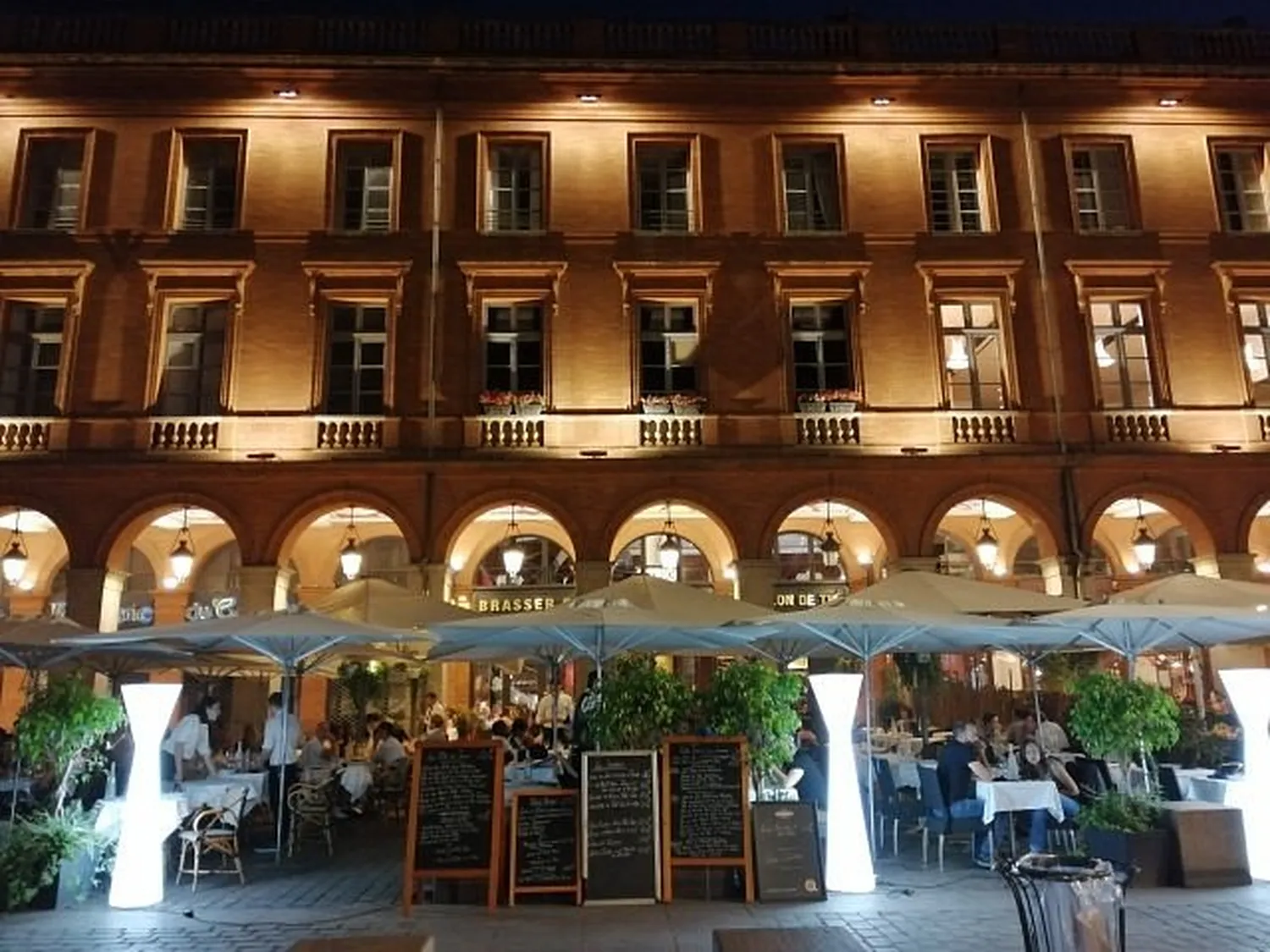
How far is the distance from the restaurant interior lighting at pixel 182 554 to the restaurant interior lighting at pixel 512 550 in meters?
5.09

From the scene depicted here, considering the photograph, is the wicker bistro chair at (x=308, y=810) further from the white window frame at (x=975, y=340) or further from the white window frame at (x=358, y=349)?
the white window frame at (x=975, y=340)

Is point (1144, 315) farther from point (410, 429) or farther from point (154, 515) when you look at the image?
point (154, 515)

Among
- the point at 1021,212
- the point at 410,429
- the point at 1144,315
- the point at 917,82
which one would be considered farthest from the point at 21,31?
the point at 1144,315

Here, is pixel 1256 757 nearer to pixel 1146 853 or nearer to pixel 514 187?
pixel 1146 853

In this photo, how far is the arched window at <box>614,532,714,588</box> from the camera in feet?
62.6

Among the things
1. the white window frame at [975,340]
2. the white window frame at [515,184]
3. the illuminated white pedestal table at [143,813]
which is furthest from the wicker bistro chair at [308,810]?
the white window frame at [975,340]

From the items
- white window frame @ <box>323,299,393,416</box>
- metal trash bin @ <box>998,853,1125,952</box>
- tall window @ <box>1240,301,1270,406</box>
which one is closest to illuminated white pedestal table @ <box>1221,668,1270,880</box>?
metal trash bin @ <box>998,853,1125,952</box>

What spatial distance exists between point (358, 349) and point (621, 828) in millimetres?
10966

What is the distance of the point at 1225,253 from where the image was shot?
1786cm

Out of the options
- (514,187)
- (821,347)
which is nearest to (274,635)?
(514,187)

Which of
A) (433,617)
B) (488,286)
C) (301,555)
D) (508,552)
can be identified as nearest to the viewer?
(433,617)

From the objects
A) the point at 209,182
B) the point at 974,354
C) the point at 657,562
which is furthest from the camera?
the point at 657,562

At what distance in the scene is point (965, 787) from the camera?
10531mm

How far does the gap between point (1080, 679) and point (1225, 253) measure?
458 inches
